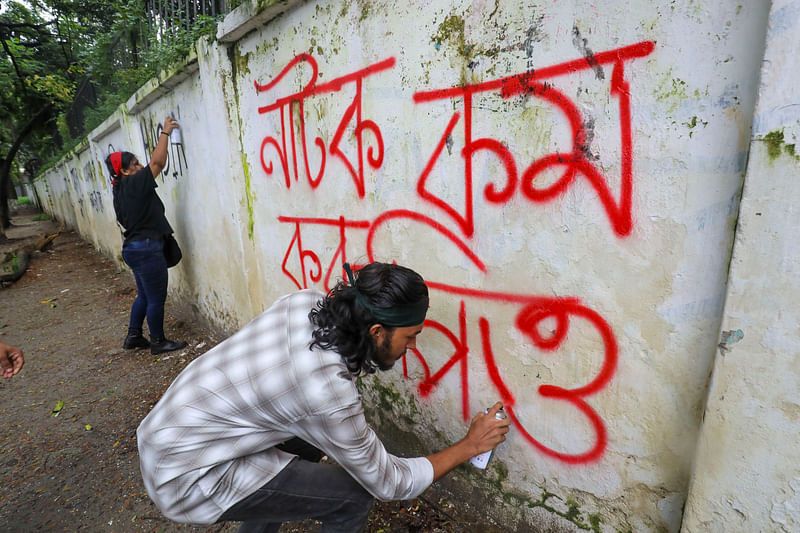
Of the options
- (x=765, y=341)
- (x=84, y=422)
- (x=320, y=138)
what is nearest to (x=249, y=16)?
(x=320, y=138)

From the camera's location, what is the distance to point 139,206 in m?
3.39

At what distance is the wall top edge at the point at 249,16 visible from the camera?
213cm

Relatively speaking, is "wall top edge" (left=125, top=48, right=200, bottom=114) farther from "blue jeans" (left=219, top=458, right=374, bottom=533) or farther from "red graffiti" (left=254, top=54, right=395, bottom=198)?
"blue jeans" (left=219, top=458, right=374, bottom=533)

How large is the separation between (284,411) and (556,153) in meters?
1.14

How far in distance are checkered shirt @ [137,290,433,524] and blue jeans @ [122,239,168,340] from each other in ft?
8.89

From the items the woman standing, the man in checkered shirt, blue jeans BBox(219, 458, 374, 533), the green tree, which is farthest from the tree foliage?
blue jeans BBox(219, 458, 374, 533)

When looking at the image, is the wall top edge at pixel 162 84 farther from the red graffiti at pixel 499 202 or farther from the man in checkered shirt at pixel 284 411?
the man in checkered shirt at pixel 284 411

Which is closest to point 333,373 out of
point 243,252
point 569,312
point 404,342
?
point 404,342

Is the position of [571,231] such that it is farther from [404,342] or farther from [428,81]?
[428,81]

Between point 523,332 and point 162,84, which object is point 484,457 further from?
point 162,84

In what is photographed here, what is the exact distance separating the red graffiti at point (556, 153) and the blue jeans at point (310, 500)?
101 cm

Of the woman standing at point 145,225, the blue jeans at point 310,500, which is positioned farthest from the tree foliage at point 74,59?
the blue jeans at point 310,500

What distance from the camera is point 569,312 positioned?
4.22 feet

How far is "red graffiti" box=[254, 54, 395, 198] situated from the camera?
1.82 m
